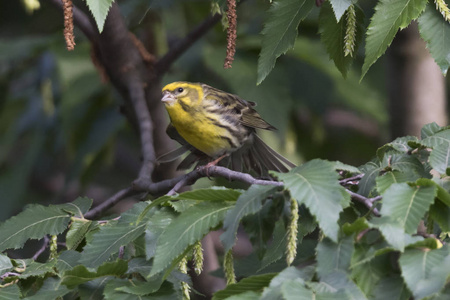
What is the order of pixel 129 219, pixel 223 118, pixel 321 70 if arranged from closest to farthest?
pixel 129 219 → pixel 223 118 → pixel 321 70

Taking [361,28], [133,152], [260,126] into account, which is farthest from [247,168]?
[133,152]

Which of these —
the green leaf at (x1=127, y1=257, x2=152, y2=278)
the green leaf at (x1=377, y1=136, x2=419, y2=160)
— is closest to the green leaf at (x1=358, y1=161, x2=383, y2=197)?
the green leaf at (x1=377, y1=136, x2=419, y2=160)

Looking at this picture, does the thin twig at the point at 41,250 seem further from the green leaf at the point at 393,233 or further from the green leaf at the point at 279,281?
the green leaf at the point at 393,233

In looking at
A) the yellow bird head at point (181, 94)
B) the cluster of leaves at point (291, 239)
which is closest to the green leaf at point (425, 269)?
the cluster of leaves at point (291, 239)

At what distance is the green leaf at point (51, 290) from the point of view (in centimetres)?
171

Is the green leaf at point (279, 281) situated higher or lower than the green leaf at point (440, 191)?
lower

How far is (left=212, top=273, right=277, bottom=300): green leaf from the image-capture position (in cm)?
152

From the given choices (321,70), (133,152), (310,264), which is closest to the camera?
(310,264)

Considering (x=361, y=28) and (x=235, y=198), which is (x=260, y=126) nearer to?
(x=361, y=28)

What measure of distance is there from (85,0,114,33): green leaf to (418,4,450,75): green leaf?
830 millimetres

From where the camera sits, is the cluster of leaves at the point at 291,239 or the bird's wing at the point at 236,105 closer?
the cluster of leaves at the point at 291,239

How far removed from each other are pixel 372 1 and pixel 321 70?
519 mm

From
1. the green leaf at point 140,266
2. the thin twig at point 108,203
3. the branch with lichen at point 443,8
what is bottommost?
the thin twig at point 108,203

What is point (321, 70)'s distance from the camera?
13.8ft
